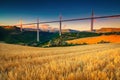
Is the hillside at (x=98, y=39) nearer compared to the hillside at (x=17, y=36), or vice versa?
the hillside at (x=98, y=39)

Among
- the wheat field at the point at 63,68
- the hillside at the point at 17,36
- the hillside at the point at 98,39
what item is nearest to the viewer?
the wheat field at the point at 63,68

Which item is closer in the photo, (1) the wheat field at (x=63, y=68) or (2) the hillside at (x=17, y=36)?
(1) the wheat field at (x=63, y=68)

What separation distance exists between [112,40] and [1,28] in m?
83.6

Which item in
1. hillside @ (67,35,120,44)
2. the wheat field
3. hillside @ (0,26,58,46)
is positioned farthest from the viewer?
hillside @ (0,26,58,46)

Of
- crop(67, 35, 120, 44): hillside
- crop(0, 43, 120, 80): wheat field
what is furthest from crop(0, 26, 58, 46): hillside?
crop(0, 43, 120, 80): wheat field

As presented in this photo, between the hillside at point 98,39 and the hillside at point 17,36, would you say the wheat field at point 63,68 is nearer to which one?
the hillside at point 98,39

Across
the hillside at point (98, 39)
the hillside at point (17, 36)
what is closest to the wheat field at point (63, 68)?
the hillside at point (98, 39)

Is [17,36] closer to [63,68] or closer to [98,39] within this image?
[98,39]

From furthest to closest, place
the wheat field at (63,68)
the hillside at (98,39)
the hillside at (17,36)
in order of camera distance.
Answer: the hillside at (17,36) → the hillside at (98,39) → the wheat field at (63,68)

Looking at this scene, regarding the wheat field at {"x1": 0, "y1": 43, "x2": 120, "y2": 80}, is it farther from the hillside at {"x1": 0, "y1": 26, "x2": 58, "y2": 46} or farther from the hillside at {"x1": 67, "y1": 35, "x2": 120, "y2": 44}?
the hillside at {"x1": 0, "y1": 26, "x2": 58, "y2": 46}

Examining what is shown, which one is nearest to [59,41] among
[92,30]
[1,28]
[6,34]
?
[92,30]

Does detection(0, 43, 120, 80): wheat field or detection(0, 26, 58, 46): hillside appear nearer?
detection(0, 43, 120, 80): wheat field

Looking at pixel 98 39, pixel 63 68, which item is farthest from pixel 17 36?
pixel 63 68

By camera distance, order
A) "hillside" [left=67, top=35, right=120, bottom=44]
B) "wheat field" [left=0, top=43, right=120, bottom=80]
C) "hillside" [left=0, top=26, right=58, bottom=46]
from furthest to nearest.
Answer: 1. "hillside" [left=0, top=26, right=58, bottom=46]
2. "hillside" [left=67, top=35, right=120, bottom=44]
3. "wheat field" [left=0, top=43, right=120, bottom=80]
